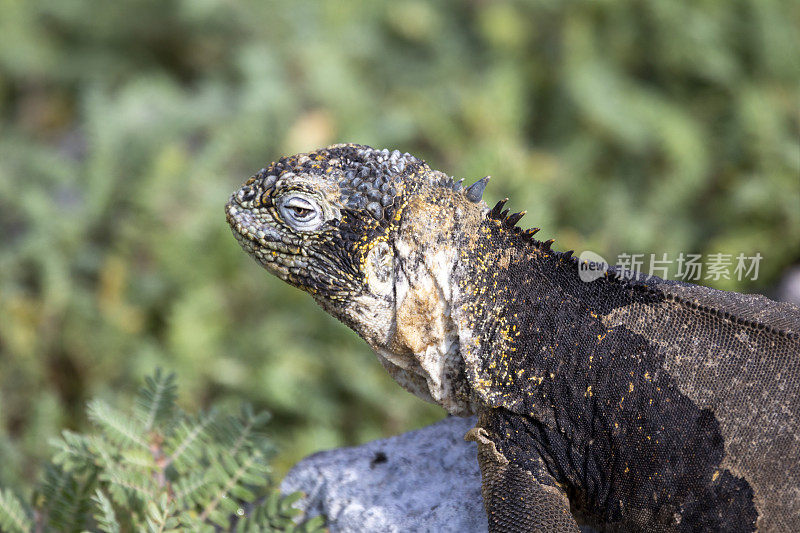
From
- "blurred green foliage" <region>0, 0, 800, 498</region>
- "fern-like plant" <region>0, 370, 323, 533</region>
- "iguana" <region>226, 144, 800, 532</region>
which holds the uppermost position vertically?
"blurred green foliage" <region>0, 0, 800, 498</region>

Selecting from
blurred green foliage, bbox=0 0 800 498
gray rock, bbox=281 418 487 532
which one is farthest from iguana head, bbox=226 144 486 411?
blurred green foliage, bbox=0 0 800 498

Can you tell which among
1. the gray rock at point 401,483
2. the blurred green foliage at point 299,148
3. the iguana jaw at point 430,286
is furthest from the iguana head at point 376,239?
the blurred green foliage at point 299,148

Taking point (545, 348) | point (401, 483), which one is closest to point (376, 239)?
point (545, 348)

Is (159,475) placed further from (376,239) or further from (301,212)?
(376,239)

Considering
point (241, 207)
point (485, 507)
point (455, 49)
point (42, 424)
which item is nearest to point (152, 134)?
point (42, 424)

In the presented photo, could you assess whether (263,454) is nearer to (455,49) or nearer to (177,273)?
(177,273)

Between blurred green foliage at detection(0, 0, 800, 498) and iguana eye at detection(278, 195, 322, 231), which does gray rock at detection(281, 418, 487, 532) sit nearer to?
iguana eye at detection(278, 195, 322, 231)
